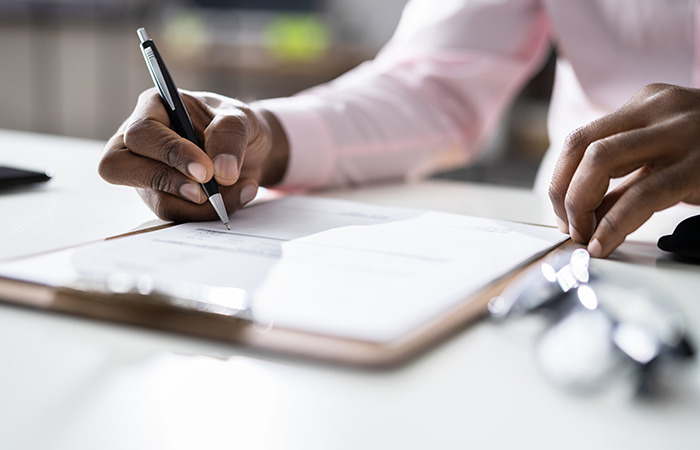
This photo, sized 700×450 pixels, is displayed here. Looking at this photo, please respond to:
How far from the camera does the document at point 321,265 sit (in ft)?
1.06

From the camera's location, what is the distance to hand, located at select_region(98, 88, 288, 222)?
53cm

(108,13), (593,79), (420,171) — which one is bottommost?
(108,13)

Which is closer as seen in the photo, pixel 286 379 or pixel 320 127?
pixel 286 379

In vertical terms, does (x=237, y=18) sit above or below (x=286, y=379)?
below

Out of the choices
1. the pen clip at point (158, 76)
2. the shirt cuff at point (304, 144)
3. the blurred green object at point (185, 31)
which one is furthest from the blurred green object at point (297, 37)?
the pen clip at point (158, 76)

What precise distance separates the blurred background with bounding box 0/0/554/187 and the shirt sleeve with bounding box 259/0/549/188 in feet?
7.26

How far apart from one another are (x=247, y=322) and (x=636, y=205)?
0.96 feet

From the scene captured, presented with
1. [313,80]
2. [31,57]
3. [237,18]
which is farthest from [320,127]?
[31,57]

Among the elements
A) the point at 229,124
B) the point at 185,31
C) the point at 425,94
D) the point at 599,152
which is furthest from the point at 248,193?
the point at 185,31

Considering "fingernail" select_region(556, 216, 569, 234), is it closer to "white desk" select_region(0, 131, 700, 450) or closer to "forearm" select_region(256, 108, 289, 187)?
"white desk" select_region(0, 131, 700, 450)

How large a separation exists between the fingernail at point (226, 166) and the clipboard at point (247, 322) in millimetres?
193

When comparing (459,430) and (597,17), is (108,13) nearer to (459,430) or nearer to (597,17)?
(597,17)

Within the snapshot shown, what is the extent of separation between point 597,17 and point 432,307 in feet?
2.45

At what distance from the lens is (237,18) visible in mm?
3670
